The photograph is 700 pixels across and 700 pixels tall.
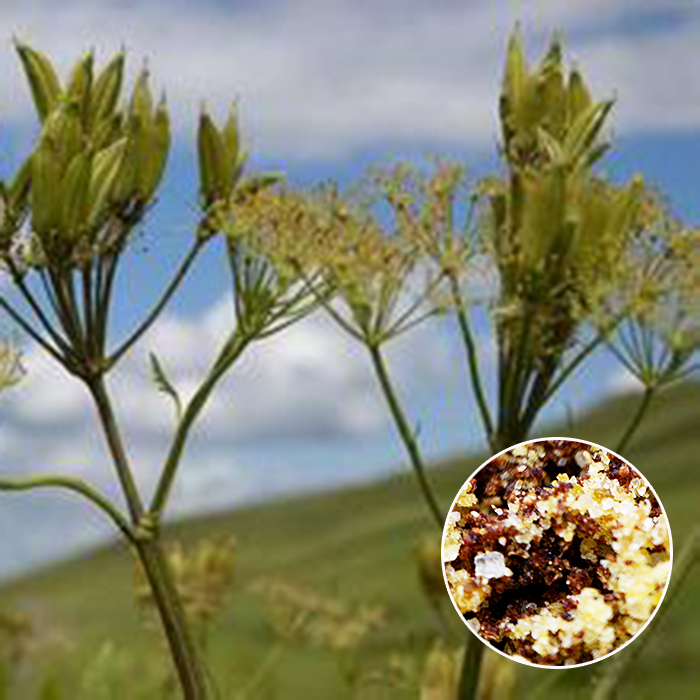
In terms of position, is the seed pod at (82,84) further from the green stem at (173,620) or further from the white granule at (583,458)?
the white granule at (583,458)

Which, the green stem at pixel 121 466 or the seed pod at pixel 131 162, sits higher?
the seed pod at pixel 131 162

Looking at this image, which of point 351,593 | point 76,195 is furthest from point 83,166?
point 351,593

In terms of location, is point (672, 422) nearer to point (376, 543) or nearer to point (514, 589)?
point (376, 543)

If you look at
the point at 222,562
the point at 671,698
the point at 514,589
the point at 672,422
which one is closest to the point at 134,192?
the point at 514,589

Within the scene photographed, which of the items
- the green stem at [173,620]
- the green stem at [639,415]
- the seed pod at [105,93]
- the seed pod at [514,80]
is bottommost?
the green stem at [173,620]

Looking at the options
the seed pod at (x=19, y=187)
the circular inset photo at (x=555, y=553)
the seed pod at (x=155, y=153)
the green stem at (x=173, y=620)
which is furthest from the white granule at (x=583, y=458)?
the seed pod at (x=19, y=187)

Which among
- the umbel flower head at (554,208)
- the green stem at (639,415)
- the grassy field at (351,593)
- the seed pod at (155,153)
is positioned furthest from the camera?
the grassy field at (351,593)

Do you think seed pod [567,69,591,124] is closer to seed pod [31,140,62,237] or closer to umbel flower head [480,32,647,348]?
umbel flower head [480,32,647,348]

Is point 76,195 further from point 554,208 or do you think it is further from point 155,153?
point 554,208
